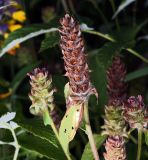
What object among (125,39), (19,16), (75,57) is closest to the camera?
(75,57)

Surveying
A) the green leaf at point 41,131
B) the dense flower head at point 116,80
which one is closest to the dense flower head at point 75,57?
the green leaf at point 41,131

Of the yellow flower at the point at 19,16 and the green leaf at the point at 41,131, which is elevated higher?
the yellow flower at the point at 19,16

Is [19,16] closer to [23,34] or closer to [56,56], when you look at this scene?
[56,56]

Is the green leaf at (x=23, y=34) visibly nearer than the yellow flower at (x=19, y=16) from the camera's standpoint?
Yes

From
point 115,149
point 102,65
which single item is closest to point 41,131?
point 115,149

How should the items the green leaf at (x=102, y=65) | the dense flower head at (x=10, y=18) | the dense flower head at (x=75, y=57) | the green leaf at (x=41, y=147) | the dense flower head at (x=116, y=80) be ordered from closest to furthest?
the dense flower head at (x=75, y=57), the green leaf at (x=41, y=147), the dense flower head at (x=116, y=80), the green leaf at (x=102, y=65), the dense flower head at (x=10, y=18)

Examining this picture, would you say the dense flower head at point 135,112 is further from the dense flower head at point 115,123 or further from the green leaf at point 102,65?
the green leaf at point 102,65

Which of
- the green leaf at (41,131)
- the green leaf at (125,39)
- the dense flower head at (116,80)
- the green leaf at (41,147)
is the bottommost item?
the green leaf at (41,147)
